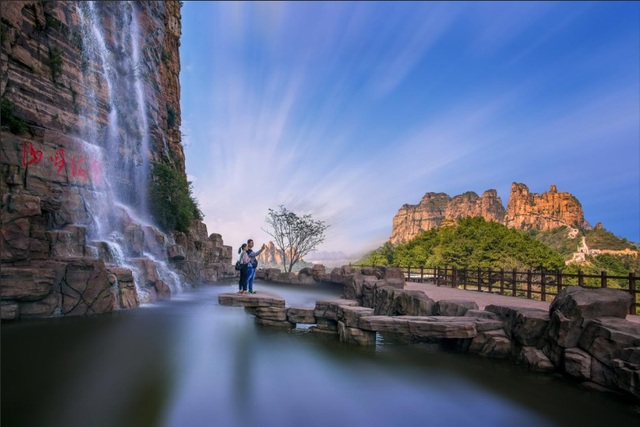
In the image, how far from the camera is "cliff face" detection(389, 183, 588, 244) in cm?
9825

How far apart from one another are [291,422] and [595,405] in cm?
468

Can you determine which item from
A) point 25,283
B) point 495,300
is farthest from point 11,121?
point 495,300

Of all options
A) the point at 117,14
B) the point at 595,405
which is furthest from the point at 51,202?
the point at 117,14

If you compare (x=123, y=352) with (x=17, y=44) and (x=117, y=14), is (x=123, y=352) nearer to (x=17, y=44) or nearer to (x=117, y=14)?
(x=17, y=44)

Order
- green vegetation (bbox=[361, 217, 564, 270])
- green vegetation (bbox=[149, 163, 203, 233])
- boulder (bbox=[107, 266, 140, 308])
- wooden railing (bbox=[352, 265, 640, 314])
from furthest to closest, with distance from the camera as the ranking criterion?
green vegetation (bbox=[361, 217, 564, 270]) < green vegetation (bbox=[149, 163, 203, 233]) < boulder (bbox=[107, 266, 140, 308]) < wooden railing (bbox=[352, 265, 640, 314])

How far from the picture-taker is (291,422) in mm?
5035

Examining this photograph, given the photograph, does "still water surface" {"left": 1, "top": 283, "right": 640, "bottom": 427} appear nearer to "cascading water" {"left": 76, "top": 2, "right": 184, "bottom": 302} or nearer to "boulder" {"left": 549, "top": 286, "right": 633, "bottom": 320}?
"boulder" {"left": 549, "top": 286, "right": 633, "bottom": 320}

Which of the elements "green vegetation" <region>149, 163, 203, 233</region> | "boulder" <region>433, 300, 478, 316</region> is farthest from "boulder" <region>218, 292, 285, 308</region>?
"green vegetation" <region>149, 163, 203, 233</region>

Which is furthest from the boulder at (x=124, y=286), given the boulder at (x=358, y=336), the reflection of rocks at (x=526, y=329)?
the boulder at (x=358, y=336)

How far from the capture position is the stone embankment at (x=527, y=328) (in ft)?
20.1

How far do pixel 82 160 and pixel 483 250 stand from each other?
116 feet

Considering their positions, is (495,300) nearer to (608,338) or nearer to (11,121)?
(608,338)

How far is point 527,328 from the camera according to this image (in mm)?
7641

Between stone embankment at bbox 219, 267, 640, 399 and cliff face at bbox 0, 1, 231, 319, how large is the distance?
19.4 ft
